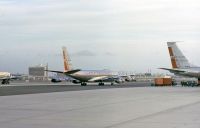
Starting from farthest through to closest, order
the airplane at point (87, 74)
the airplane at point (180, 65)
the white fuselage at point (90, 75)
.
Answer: the white fuselage at point (90, 75) < the airplane at point (87, 74) < the airplane at point (180, 65)

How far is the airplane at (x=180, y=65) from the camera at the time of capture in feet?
230

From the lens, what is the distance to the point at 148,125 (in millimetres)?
15000

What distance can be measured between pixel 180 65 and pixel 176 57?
1.97m

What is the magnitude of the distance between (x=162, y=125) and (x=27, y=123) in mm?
5348

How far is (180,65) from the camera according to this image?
73.4m

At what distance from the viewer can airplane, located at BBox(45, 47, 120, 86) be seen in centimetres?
8502

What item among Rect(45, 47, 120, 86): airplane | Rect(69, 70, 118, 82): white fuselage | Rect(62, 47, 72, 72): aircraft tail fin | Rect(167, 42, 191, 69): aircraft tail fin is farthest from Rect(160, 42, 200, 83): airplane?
Rect(62, 47, 72, 72): aircraft tail fin

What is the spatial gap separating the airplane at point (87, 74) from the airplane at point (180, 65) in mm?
17715

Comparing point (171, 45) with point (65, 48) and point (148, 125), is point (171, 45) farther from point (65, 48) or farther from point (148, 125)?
point (148, 125)

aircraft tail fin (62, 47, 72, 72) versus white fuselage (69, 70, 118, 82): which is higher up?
aircraft tail fin (62, 47, 72, 72)

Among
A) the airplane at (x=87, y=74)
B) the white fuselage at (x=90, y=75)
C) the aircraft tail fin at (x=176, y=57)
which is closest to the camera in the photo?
the aircraft tail fin at (x=176, y=57)

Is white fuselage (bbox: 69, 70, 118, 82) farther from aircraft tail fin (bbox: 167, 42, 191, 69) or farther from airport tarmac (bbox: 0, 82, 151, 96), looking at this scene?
aircraft tail fin (bbox: 167, 42, 191, 69)

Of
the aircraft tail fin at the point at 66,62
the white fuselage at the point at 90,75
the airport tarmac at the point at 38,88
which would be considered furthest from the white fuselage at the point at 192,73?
the aircraft tail fin at the point at 66,62

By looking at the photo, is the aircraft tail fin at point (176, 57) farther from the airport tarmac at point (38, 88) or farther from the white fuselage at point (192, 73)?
the airport tarmac at point (38, 88)
